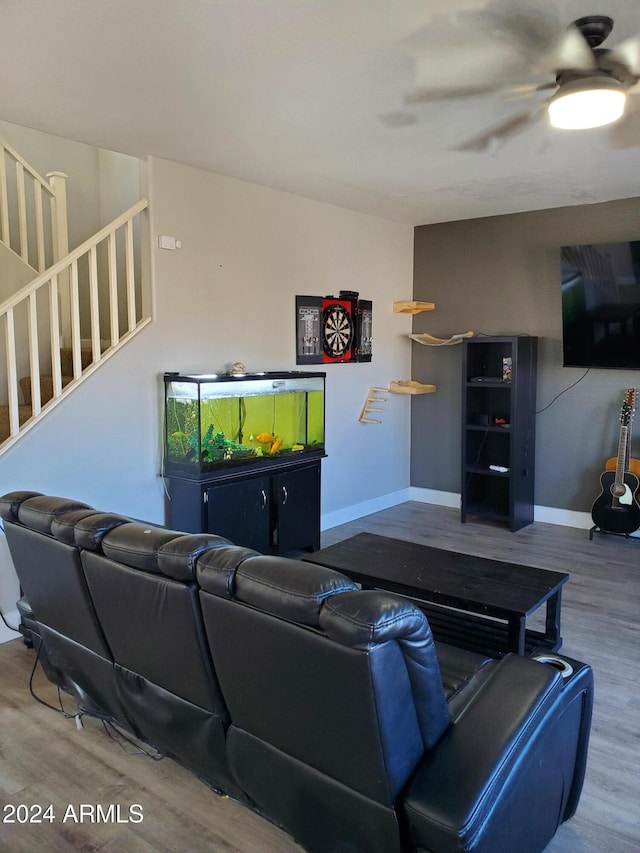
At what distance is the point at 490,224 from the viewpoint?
565 cm

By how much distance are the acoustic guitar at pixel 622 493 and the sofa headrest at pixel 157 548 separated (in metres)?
3.90

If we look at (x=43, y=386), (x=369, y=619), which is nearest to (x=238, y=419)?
(x=43, y=386)

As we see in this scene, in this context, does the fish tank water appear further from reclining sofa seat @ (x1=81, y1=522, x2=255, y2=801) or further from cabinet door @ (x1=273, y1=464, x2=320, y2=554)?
reclining sofa seat @ (x1=81, y1=522, x2=255, y2=801)

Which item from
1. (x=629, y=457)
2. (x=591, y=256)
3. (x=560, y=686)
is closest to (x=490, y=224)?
(x=591, y=256)

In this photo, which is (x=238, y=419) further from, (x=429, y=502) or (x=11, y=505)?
(x=429, y=502)

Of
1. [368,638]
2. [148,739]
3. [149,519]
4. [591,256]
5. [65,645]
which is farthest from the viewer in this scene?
[591,256]

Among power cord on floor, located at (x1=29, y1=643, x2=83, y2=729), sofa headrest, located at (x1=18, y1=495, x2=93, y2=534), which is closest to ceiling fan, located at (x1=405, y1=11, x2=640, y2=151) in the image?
sofa headrest, located at (x1=18, y1=495, x2=93, y2=534)

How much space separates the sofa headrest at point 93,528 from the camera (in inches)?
82.0

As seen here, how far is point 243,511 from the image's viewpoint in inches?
161

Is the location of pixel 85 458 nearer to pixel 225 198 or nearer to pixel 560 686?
pixel 225 198

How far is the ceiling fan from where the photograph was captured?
7.29ft

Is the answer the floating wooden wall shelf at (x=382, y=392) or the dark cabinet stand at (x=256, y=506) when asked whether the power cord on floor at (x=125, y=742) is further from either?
the floating wooden wall shelf at (x=382, y=392)

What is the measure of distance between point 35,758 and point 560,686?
1859 millimetres

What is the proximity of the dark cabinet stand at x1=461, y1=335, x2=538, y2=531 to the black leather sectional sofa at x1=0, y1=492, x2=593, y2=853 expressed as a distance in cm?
335
